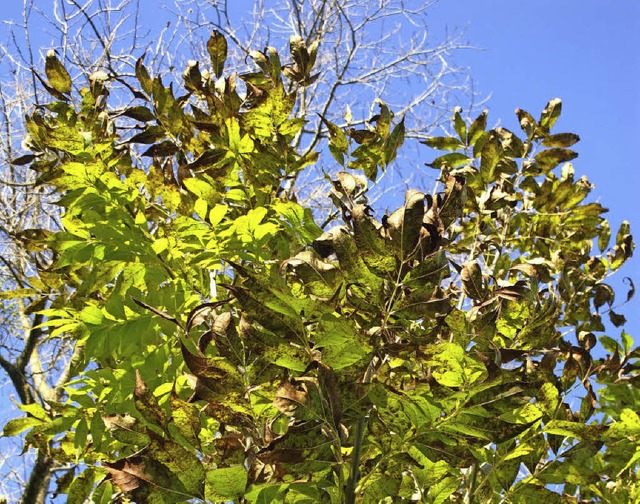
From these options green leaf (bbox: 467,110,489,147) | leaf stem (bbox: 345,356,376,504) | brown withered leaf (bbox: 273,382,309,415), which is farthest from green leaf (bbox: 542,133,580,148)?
brown withered leaf (bbox: 273,382,309,415)

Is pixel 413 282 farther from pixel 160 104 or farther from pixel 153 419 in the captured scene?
pixel 160 104

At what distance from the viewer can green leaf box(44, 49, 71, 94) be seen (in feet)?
6.13

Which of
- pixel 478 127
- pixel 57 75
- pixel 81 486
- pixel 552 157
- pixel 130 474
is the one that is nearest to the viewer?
pixel 130 474

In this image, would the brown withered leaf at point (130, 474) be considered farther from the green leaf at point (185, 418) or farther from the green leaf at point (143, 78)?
the green leaf at point (143, 78)

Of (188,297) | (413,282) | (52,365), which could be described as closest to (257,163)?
(188,297)

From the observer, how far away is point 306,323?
43.3 inches

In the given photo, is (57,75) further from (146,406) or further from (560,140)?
(560,140)

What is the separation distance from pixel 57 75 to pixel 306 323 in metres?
1.25

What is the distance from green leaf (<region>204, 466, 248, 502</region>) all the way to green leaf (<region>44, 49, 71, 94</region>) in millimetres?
1361

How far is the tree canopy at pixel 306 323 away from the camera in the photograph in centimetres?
100

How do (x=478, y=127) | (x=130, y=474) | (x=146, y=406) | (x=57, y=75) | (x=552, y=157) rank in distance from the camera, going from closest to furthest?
(x=130, y=474)
(x=146, y=406)
(x=57, y=75)
(x=478, y=127)
(x=552, y=157)

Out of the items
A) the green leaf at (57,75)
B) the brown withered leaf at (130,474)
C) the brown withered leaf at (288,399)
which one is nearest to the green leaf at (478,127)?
the green leaf at (57,75)

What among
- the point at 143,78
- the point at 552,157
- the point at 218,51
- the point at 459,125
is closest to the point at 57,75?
the point at 143,78

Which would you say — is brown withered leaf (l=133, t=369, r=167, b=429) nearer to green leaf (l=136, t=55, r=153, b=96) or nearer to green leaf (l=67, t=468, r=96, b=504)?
green leaf (l=67, t=468, r=96, b=504)
